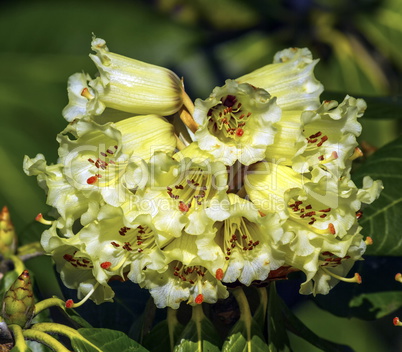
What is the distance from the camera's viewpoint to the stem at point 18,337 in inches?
42.5

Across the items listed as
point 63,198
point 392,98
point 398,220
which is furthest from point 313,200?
point 392,98

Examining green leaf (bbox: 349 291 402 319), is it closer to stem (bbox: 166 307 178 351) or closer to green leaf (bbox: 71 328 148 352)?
stem (bbox: 166 307 178 351)

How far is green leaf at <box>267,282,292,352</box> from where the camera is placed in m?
1.22

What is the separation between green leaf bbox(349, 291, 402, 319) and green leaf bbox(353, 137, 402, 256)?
0.59 feet

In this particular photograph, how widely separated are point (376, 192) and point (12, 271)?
2.32 feet

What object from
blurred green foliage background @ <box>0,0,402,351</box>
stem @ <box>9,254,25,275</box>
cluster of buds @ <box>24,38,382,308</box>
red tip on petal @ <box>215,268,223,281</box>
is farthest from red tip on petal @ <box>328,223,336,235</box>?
blurred green foliage background @ <box>0,0,402,351</box>

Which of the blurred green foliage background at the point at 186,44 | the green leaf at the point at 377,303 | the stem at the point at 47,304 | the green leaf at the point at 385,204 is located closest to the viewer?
the stem at the point at 47,304

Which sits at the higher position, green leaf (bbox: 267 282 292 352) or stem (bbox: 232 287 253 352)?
stem (bbox: 232 287 253 352)

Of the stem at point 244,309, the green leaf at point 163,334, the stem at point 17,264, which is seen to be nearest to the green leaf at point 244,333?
Answer: the stem at point 244,309

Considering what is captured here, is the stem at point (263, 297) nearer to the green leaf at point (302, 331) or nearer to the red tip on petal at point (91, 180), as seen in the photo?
the green leaf at point (302, 331)

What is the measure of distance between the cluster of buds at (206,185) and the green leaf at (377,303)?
0.87 ft

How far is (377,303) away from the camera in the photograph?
1440mm

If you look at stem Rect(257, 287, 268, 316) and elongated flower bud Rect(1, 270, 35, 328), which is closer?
elongated flower bud Rect(1, 270, 35, 328)

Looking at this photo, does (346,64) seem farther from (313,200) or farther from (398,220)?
(313,200)
